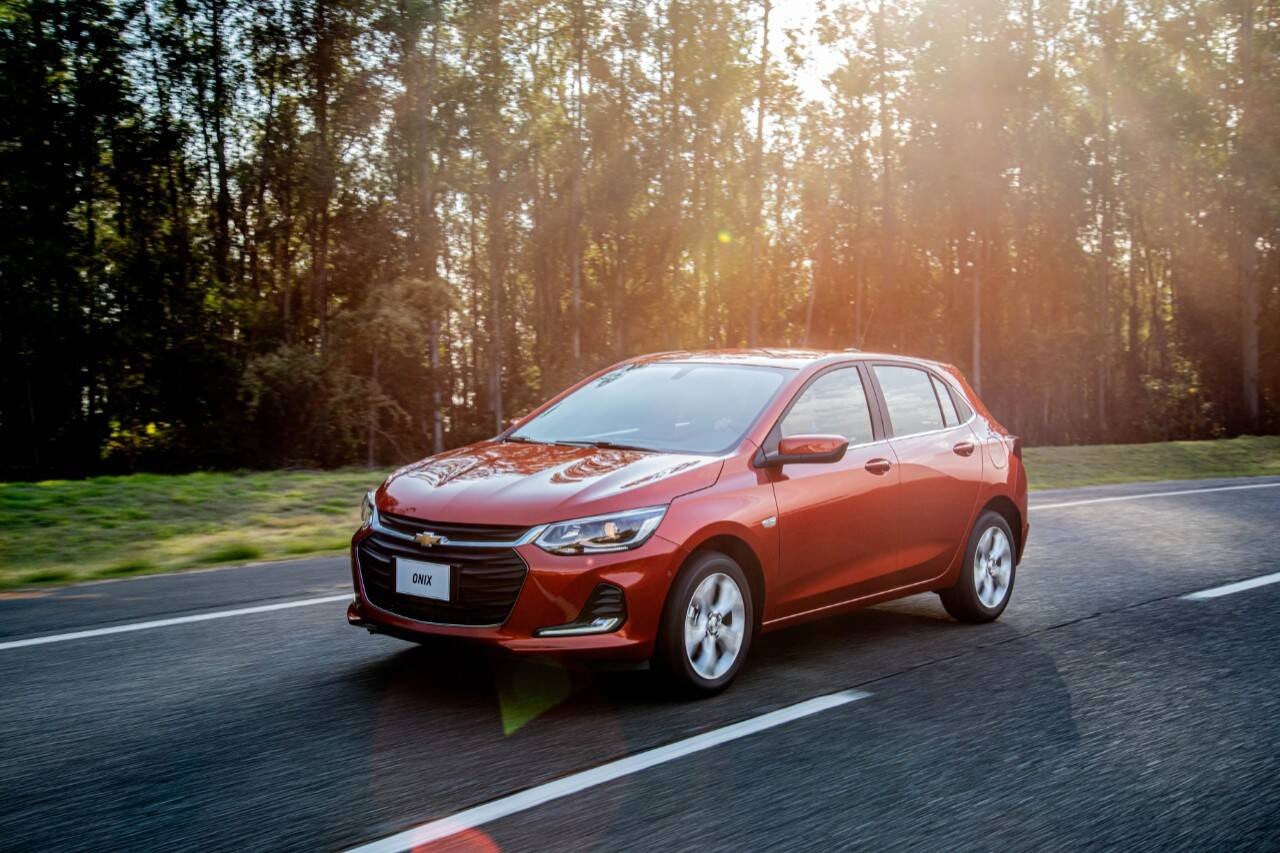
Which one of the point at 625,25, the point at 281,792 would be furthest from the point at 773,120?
the point at 281,792

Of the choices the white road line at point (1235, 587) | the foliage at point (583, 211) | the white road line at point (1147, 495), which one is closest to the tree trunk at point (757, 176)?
the foliage at point (583, 211)

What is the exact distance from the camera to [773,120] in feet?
144

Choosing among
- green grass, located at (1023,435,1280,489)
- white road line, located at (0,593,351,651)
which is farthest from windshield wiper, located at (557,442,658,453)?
green grass, located at (1023,435,1280,489)

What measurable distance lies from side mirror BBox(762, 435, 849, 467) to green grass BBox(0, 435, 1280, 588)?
606 cm

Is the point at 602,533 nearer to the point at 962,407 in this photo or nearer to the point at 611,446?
the point at 611,446

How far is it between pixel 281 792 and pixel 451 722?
1010 millimetres

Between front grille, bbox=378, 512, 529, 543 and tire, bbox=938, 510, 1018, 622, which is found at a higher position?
front grille, bbox=378, 512, 529, 543

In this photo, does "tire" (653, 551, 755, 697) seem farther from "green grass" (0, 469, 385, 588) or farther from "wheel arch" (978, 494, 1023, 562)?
"green grass" (0, 469, 385, 588)

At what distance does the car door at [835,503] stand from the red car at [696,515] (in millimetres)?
14

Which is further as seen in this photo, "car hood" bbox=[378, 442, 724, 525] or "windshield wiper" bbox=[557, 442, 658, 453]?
"windshield wiper" bbox=[557, 442, 658, 453]

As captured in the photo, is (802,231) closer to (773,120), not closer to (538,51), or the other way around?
(773,120)

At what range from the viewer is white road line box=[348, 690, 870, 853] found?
3803 mm

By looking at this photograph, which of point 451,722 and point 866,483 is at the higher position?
point 866,483

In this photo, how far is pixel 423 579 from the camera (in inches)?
206
